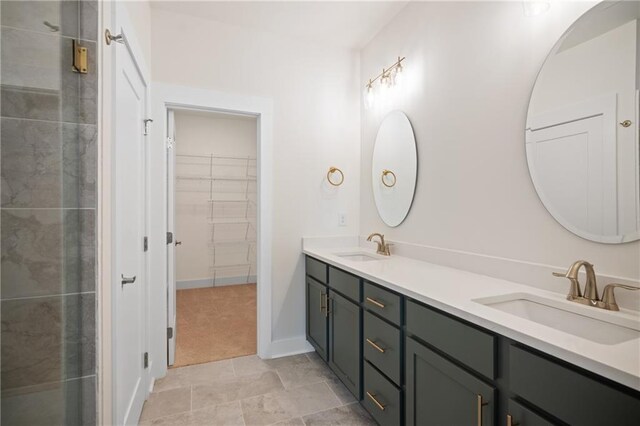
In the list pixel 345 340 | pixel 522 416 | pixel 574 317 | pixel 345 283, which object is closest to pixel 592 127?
pixel 574 317

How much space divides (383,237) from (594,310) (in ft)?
4.82

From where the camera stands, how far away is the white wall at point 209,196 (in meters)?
4.68

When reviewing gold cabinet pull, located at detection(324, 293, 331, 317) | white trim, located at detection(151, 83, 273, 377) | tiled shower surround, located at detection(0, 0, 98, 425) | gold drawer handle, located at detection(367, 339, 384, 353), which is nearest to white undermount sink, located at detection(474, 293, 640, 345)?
gold drawer handle, located at detection(367, 339, 384, 353)

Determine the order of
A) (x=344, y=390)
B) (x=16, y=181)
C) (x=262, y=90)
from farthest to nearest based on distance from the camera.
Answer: (x=262, y=90) < (x=344, y=390) < (x=16, y=181)

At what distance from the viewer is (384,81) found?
99.6 inches

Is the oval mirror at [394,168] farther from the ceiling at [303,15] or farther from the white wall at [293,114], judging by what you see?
the ceiling at [303,15]

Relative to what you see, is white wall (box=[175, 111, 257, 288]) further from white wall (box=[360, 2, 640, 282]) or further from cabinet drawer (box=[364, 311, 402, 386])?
cabinet drawer (box=[364, 311, 402, 386])

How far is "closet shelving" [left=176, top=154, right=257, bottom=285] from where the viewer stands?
4785 mm

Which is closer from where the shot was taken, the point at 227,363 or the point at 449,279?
the point at 449,279

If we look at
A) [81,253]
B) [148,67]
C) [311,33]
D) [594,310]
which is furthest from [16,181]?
[311,33]

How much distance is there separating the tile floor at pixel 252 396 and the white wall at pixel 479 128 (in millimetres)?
1176

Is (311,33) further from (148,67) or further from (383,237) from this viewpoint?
(383,237)

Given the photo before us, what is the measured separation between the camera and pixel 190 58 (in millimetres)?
2408

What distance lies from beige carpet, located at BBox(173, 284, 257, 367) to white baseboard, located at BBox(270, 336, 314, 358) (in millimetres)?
211
